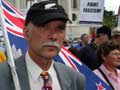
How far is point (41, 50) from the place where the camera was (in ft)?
7.05

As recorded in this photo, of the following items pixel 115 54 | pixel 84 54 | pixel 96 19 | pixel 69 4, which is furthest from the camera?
pixel 69 4

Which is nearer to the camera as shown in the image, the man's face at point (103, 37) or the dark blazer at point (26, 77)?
the dark blazer at point (26, 77)

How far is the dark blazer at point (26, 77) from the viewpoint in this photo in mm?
2143

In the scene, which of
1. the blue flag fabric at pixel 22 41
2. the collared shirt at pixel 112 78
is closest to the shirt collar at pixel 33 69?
the blue flag fabric at pixel 22 41

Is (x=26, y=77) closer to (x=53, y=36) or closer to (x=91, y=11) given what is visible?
(x=53, y=36)

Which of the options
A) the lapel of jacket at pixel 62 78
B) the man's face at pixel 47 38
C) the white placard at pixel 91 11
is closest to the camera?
the man's face at pixel 47 38

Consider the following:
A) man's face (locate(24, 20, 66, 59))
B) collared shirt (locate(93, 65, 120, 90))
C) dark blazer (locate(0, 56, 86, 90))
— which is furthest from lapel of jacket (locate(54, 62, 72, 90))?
collared shirt (locate(93, 65, 120, 90))

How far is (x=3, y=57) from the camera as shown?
12.5 ft

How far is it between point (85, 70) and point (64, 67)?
69.3 inches

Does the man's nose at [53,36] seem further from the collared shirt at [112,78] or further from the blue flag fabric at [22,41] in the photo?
the collared shirt at [112,78]

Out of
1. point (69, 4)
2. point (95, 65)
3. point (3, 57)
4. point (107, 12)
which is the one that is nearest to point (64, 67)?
point (3, 57)

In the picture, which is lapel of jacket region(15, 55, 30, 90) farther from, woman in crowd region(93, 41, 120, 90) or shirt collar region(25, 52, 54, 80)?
woman in crowd region(93, 41, 120, 90)

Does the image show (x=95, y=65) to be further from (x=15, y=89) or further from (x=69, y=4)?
(x=69, y=4)

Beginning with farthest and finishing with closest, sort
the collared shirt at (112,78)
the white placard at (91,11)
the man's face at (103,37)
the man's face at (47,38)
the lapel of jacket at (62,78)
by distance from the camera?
1. the white placard at (91,11)
2. the man's face at (103,37)
3. the collared shirt at (112,78)
4. the lapel of jacket at (62,78)
5. the man's face at (47,38)
